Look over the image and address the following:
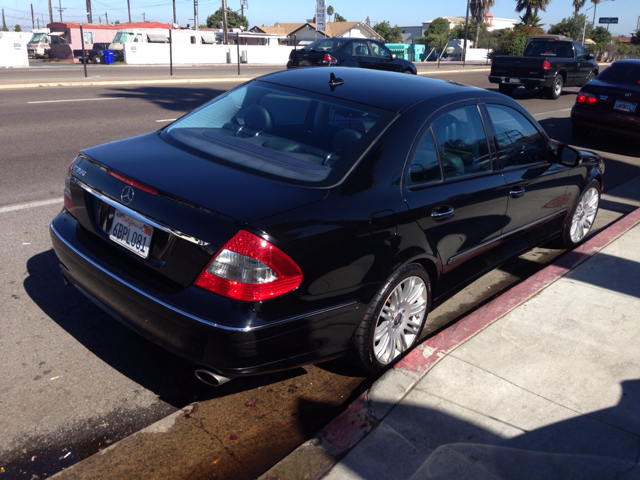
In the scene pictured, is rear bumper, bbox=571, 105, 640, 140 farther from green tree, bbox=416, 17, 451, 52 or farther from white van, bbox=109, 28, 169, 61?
green tree, bbox=416, 17, 451, 52

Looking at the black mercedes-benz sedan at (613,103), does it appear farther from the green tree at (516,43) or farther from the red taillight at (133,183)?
the green tree at (516,43)

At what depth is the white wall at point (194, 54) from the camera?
39.2m

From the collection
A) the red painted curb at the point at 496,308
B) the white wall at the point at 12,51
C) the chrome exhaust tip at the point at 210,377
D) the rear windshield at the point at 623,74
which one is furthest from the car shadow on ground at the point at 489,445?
the white wall at the point at 12,51

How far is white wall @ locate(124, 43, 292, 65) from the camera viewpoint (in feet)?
129

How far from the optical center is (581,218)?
5.61 m

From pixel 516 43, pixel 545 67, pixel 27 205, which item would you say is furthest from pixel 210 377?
pixel 516 43

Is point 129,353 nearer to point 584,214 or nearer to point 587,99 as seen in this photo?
point 584,214

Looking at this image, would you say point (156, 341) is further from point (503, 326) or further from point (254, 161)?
point (503, 326)

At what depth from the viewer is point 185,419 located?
9.95 feet

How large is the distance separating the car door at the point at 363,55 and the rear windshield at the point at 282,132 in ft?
51.2

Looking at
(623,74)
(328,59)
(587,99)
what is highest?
(328,59)

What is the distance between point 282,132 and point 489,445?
80.1 inches

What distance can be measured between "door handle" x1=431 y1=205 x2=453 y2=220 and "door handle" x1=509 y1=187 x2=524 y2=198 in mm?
851

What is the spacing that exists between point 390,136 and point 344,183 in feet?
1.53
